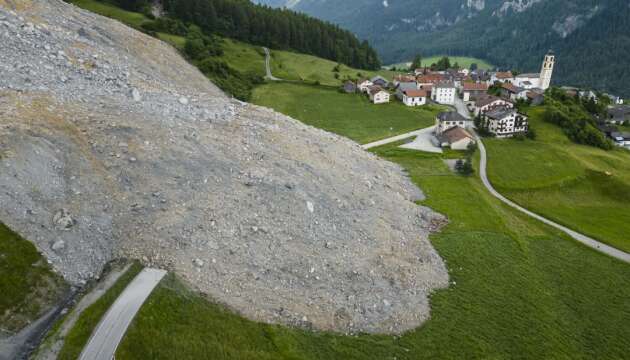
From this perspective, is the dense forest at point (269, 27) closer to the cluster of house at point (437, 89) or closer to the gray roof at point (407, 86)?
the cluster of house at point (437, 89)

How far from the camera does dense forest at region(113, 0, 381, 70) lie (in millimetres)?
125062

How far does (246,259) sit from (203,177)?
876cm

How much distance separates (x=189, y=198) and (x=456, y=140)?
57610 millimetres

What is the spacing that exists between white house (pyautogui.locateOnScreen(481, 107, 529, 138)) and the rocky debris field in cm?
4857

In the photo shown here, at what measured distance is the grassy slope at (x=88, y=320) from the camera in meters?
20.2

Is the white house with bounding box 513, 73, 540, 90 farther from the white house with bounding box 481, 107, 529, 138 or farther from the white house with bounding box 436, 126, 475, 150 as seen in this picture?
the white house with bounding box 436, 126, 475, 150

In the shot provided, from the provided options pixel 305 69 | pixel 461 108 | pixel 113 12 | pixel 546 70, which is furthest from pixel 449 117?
pixel 113 12

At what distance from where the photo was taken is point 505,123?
8569 centimetres

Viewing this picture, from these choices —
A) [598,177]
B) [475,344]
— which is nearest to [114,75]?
[475,344]

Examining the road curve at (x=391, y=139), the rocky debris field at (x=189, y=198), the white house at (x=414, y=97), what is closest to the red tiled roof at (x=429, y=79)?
the white house at (x=414, y=97)

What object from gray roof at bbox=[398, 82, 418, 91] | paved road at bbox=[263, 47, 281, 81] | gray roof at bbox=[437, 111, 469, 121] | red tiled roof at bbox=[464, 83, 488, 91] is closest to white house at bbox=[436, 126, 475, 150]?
gray roof at bbox=[437, 111, 469, 121]

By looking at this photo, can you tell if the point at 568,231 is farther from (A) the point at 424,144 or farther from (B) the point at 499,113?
(B) the point at 499,113

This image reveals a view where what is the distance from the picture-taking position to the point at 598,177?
65062 millimetres

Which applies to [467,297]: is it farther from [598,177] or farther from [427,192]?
[598,177]
